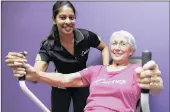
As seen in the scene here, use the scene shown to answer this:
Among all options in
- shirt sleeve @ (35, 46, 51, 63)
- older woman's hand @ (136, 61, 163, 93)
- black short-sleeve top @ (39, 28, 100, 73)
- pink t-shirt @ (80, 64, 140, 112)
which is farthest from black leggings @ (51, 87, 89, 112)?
older woman's hand @ (136, 61, 163, 93)

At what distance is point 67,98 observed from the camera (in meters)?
2.25

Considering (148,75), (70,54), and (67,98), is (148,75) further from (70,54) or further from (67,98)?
(67,98)

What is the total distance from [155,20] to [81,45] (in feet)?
2.85

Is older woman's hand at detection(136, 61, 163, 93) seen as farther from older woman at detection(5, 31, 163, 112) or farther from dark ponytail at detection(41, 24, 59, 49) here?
dark ponytail at detection(41, 24, 59, 49)

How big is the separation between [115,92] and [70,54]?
592 millimetres

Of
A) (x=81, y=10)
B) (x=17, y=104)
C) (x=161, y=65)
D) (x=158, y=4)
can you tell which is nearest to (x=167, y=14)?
(x=158, y=4)

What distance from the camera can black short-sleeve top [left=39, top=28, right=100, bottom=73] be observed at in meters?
2.11

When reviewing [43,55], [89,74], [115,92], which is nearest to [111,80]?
[115,92]

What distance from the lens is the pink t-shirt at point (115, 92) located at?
1635 millimetres

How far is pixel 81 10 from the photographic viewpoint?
→ 2.71 m

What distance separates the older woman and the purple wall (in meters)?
0.83

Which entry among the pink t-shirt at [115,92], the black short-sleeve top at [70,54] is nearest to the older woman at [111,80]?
the pink t-shirt at [115,92]

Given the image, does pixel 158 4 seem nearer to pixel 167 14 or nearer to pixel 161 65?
pixel 167 14

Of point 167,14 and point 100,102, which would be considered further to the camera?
point 167,14
